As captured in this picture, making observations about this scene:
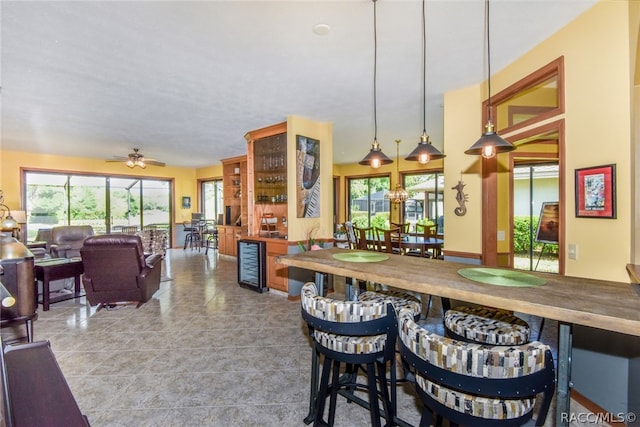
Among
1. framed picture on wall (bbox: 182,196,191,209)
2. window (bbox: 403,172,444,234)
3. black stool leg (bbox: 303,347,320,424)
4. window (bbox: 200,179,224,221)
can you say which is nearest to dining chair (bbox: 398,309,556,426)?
black stool leg (bbox: 303,347,320,424)

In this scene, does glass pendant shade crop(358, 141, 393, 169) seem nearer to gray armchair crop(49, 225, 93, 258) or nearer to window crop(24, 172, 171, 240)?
gray armchair crop(49, 225, 93, 258)

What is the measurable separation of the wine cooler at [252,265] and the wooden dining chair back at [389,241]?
2.07m

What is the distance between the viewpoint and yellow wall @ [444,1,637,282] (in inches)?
78.8

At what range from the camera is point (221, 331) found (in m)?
3.48

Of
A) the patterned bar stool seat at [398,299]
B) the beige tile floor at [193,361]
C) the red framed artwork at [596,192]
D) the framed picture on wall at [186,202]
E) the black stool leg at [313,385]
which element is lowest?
the beige tile floor at [193,361]

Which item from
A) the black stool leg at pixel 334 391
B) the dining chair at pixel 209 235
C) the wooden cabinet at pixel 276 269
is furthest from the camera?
the dining chair at pixel 209 235

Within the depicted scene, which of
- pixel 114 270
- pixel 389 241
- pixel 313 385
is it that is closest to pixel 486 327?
pixel 313 385

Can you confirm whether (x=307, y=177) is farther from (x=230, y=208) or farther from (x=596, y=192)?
(x=230, y=208)

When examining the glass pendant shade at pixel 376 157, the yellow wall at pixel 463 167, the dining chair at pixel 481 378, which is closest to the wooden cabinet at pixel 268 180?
the glass pendant shade at pixel 376 157

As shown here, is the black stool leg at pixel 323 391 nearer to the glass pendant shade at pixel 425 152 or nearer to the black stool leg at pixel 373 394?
the black stool leg at pixel 373 394

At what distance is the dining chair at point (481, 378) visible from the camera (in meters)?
1.11

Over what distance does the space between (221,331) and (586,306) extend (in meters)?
3.33

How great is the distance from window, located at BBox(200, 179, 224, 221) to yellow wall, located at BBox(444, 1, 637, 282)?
9.60 metres

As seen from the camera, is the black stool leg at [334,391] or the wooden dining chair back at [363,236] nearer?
the black stool leg at [334,391]
